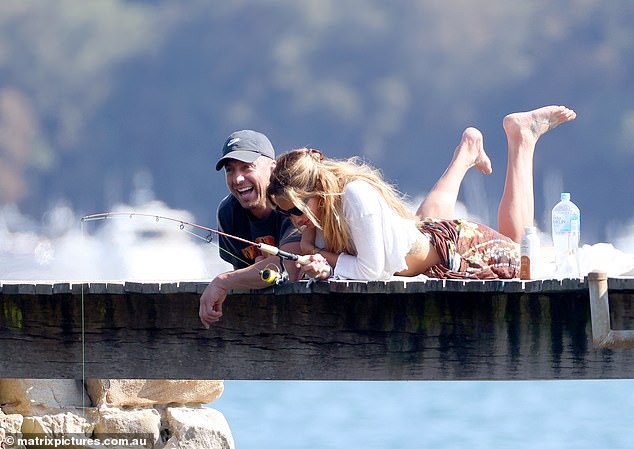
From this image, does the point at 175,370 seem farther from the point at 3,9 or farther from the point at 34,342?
the point at 3,9

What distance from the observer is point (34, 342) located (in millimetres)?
2951

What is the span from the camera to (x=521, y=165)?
3920 mm

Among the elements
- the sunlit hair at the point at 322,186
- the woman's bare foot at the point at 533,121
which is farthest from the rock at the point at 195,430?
the sunlit hair at the point at 322,186

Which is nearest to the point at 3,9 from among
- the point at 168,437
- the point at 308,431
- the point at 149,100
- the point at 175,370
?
the point at 149,100

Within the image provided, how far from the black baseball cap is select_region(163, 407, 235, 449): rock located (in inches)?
102

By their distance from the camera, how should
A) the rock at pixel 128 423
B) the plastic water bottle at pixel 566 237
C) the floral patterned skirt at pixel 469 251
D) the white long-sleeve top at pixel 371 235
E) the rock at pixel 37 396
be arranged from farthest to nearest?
the rock at pixel 128 423 < the rock at pixel 37 396 < the plastic water bottle at pixel 566 237 < the floral patterned skirt at pixel 469 251 < the white long-sleeve top at pixel 371 235

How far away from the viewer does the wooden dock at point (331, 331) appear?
8.60 feet

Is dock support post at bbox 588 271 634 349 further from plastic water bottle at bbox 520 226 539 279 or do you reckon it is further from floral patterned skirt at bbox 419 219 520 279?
floral patterned skirt at bbox 419 219 520 279

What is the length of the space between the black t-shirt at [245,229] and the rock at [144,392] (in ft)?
7.26

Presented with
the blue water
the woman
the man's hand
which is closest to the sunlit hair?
the woman

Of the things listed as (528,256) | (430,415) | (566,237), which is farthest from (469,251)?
(430,415)

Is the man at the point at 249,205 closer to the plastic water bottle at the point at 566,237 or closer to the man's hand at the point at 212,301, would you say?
the man's hand at the point at 212,301

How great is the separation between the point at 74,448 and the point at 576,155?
524 centimetres

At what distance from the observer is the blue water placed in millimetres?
11984
